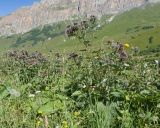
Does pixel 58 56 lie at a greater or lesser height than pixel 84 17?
lesser

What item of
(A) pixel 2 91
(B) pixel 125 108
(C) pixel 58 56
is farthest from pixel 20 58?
(B) pixel 125 108

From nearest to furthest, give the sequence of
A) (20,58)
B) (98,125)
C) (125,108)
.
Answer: (98,125) → (125,108) → (20,58)

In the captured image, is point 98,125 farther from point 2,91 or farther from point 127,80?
point 2,91

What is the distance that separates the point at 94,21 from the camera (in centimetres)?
726

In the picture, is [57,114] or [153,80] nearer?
[57,114]

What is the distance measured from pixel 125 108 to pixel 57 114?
1.09m

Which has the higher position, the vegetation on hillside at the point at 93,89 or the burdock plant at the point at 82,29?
the burdock plant at the point at 82,29

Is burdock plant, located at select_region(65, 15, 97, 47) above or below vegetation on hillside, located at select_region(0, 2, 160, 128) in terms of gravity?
above

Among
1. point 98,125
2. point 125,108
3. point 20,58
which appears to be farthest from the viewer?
point 20,58

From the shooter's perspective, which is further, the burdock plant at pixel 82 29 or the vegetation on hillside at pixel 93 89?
the burdock plant at pixel 82 29

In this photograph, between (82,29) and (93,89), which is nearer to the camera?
(93,89)

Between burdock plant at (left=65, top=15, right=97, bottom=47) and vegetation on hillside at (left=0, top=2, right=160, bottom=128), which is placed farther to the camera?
burdock plant at (left=65, top=15, right=97, bottom=47)

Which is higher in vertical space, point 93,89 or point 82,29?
point 82,29

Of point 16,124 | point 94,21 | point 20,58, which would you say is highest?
point 94,21
